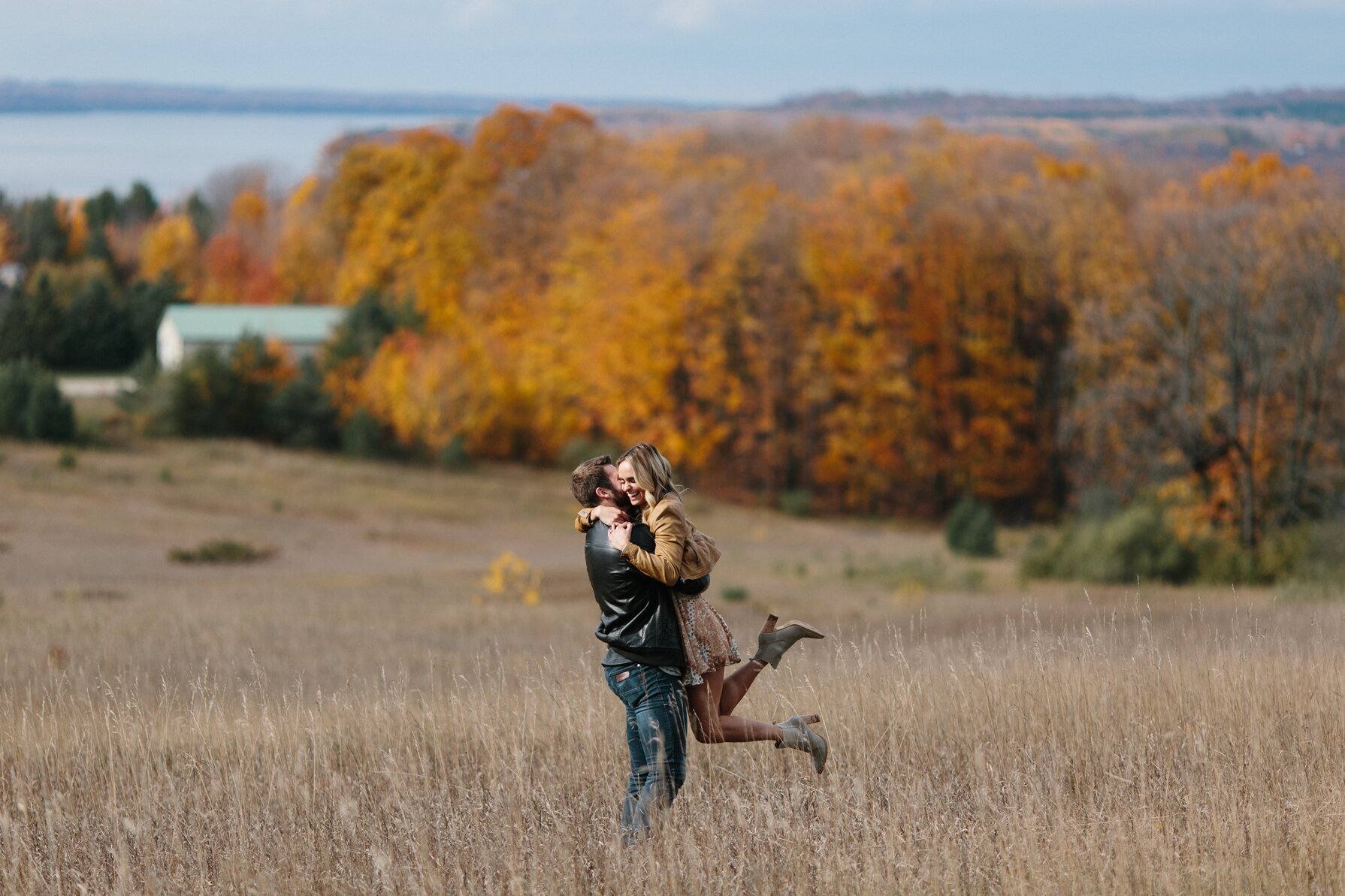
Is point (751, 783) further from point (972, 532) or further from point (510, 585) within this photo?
point (972, 532)

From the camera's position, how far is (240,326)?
5609 cm

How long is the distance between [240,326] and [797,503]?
2383 cm

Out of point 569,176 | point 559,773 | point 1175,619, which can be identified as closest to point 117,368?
point 569,176

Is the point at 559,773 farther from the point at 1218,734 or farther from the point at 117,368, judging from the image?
the point at 117,368

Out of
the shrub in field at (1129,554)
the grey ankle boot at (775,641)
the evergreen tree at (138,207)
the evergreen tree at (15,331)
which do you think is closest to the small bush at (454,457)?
the evergreen tree at (15,331)

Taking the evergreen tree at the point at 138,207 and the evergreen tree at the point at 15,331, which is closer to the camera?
the evergreen tree at the point at 15,331

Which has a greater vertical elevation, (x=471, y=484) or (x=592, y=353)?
(x=592, y=353)

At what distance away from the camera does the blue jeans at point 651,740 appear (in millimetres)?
5777

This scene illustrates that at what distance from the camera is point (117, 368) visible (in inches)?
2498

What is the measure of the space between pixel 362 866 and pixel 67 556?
2674 cm

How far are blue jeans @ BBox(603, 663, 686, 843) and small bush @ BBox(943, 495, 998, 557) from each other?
Answer: 31951mm

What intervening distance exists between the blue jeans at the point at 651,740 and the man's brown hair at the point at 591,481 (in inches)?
27.8

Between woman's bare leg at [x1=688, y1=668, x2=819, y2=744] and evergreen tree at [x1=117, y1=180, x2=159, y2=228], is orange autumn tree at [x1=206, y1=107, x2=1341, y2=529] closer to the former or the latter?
woman's bare leg at [x1=688, y1=668, x2=819, y2=744]

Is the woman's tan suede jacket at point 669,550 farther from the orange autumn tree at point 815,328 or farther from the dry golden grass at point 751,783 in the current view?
the orange autumn tree at point 815,328
